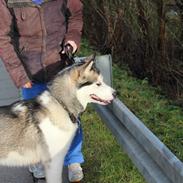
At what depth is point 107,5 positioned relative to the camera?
812 cm

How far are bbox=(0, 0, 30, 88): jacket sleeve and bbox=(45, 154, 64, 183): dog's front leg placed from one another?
0.77m

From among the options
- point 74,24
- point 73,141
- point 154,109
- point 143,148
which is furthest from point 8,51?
point 154,109

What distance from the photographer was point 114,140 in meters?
5.77

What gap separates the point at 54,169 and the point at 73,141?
1.63ft

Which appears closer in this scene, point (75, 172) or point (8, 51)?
point (8, 51)

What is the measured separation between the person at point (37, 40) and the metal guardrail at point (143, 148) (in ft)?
2.14

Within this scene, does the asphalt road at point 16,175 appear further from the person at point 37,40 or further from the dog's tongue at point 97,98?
the dog's tongue at point 97,98

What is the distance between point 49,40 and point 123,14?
3.10 metres

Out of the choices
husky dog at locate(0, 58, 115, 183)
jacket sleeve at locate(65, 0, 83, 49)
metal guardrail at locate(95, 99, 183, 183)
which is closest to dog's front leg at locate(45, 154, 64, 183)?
husky dog at locate(0, 58, 115, 183)

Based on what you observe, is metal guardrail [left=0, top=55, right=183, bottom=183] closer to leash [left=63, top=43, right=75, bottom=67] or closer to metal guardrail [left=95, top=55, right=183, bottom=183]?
metal guardrail [left=95, top=55, right=183, bottom=183]

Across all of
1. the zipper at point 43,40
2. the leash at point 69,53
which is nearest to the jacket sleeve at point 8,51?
the zipper at point 43,40

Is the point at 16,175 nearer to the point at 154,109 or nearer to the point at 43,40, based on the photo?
the point at 43,40

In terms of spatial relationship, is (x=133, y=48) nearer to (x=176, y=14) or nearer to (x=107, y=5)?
(x=107, y=5)

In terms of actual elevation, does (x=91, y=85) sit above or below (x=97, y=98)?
above
